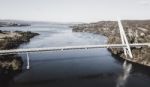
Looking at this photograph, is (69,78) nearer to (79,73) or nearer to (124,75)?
(79,73)

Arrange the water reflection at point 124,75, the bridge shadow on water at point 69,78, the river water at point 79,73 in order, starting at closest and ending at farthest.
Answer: the bridge shadow on water at point 69,78
the river water at point 79,73
the water reflection at point 124,75

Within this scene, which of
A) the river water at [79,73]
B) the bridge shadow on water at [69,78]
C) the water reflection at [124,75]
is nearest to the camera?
the bridge shadow on water at [69,78]

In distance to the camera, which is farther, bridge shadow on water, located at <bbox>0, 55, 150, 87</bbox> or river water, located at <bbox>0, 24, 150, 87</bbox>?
river water, located at <bbox>0, 24, 150, 87</bbox>

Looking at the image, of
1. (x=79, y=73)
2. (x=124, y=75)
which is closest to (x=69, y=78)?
(x=79, y=73)

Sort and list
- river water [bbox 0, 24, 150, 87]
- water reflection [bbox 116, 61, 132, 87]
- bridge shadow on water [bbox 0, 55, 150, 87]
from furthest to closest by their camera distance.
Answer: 1. water reflection [bbox 116, 61, 132, 87]
2. river water [bbox 0, 24, 150, 87]
3. bridge shadow on water [bbox 0, 55, 150, 87]

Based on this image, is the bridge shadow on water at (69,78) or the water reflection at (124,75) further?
the water reflection at (124,75)

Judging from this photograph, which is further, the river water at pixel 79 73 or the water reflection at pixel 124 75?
the water reflection at pixel 124 75

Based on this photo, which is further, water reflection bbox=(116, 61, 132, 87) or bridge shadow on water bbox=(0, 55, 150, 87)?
water reflection bbox=(116, 61, 132, 87)

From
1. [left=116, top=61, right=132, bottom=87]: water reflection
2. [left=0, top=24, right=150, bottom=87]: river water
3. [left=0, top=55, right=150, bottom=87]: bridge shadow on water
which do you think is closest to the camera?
[left=0, top=55, right=150, bottom=87]: bridge shadow on water
